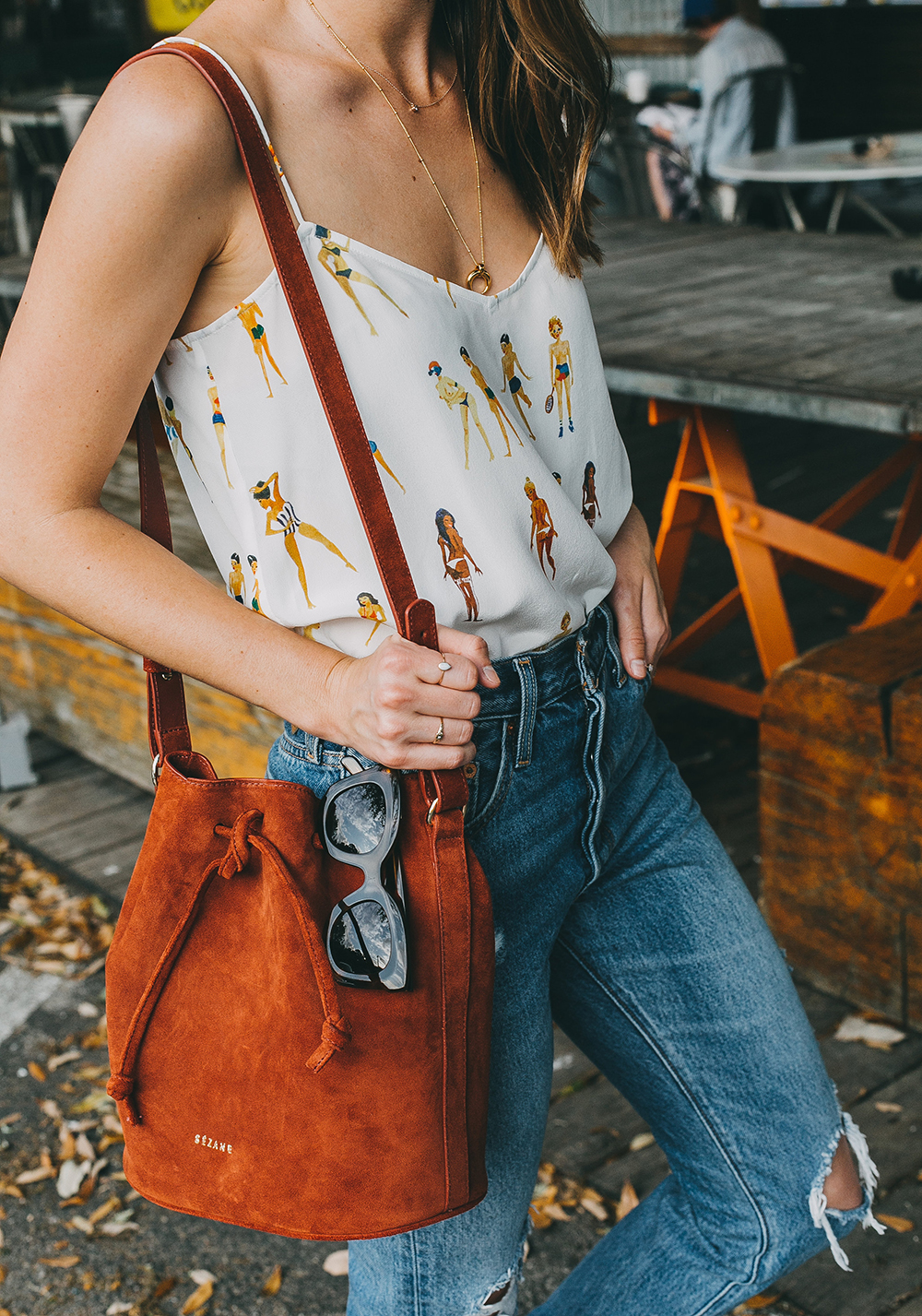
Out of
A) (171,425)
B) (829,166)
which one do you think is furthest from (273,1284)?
(829,166)

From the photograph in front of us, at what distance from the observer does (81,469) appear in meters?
0.92

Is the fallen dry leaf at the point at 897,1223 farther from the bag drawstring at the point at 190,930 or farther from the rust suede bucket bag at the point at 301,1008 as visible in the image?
the bag drawstring at the point at 190,930

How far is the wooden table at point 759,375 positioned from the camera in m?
2.40

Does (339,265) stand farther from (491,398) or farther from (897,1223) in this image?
(897,1223)

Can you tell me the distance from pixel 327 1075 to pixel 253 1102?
64 mm

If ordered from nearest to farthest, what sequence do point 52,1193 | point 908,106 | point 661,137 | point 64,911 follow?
1. point 52,1193
2. point 64,911
3. point 661,137
4. point 908,106

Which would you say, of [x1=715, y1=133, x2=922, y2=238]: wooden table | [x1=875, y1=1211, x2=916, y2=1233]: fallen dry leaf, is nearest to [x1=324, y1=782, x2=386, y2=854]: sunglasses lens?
[x1=875, y1=1211, x2=916, y2=1233]: fallen dry leaf

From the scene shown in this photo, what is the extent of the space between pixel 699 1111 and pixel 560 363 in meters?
0.70

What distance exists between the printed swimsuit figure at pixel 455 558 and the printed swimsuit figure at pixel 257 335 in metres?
0.16

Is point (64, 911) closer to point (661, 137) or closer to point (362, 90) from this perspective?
point (362, 90)

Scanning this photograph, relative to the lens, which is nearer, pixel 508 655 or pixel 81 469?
pixel 81 469

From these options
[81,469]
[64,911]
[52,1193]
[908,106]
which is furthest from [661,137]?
[81,469]

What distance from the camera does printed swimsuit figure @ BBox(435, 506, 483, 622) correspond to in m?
1.01

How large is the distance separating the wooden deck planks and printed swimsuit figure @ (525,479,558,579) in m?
1.31
